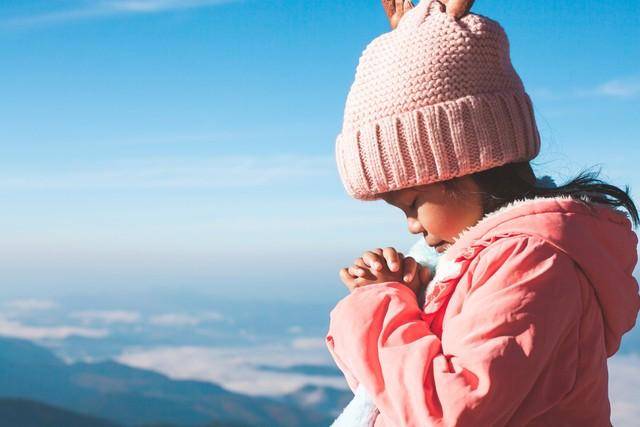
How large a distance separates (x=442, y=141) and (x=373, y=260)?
31cm

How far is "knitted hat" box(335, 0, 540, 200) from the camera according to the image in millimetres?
1675

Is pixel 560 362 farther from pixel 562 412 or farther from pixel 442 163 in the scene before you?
pixel 442 163

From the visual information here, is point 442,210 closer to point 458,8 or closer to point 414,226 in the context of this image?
point 414,226

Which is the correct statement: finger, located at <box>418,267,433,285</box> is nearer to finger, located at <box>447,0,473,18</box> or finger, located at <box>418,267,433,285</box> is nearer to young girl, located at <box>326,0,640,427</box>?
young girl, located at <box>326,0,640,427</box>

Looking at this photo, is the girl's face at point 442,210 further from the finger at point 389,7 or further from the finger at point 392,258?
the finger at point 389,7

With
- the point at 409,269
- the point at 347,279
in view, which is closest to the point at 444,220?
the point at 409,269

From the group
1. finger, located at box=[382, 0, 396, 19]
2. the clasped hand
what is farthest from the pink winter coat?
finger, located at box=[382, 0, 396, 19]

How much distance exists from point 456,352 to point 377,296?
214 millimetres

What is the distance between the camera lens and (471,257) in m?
1.55

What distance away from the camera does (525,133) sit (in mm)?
1760

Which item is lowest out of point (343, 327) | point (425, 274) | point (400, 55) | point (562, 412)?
point (562, 412)

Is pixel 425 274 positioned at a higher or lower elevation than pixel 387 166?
lower

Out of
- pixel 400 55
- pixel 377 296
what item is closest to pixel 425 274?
pixel 377 296

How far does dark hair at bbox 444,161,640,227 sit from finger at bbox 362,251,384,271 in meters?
0.22
